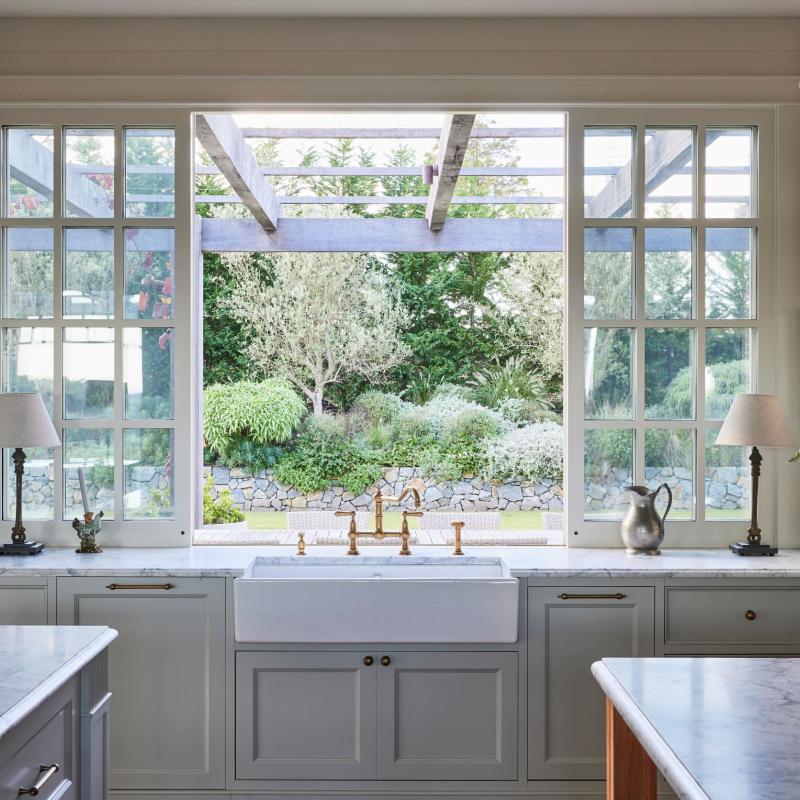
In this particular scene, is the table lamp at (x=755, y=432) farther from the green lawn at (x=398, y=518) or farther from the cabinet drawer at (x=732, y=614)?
the green lawn at (x=398, y=518)

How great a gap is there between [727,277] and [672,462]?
76cm

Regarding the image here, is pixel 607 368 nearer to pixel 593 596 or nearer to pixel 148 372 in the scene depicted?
pixel 593 596

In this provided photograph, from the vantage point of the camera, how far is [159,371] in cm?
297

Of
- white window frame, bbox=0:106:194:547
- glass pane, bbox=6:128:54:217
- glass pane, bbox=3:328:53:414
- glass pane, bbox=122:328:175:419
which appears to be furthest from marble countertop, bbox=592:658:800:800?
glass pane, bbox=6:128:54:217

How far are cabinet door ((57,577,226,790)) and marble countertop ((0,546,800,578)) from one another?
1.9 inches

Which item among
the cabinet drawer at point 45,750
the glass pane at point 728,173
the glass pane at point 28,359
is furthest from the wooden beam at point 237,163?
the cabinet drawer at point 45,750

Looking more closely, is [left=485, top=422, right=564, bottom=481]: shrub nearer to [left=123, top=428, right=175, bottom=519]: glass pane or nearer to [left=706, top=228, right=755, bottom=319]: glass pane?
[left=706, top=228, right=755, bottom=319]: glass pane

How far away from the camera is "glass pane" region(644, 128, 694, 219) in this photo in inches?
A: 118

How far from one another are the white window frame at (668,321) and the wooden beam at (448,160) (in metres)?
0.61

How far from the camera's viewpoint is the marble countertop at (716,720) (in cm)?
106

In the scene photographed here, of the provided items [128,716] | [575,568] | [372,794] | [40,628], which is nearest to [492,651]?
[575,568]

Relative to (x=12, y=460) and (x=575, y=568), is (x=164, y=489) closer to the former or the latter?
(x=12, y=460)

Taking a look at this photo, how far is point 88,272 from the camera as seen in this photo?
9.75 ft

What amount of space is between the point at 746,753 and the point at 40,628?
1.53 m
